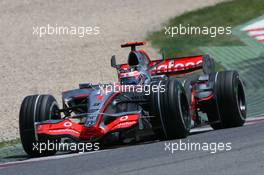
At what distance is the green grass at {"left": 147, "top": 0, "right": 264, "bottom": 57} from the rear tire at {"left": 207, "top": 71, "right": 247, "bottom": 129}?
441 inches

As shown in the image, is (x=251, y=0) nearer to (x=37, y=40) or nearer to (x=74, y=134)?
(x=37, y=40)

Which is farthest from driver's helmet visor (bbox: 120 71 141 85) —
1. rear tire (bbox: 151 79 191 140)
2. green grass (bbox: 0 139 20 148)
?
green grass (bbox: 0 139 20 148)

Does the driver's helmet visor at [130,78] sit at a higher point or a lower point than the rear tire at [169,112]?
higher

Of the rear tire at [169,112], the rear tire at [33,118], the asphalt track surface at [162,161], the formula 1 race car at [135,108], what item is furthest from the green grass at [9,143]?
the rear tire at [169,112]

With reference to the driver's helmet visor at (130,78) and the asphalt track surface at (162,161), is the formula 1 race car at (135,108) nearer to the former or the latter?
the driver's helmet visor at (130,78)

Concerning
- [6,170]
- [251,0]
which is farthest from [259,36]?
[6,170]

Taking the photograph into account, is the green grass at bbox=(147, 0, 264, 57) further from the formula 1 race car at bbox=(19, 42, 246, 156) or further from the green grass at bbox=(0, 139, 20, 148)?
the formula 1 race car at bbox=(19, 42, 246, 156)

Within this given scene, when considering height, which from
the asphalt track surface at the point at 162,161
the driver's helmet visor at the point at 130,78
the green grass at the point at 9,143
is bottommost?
the green grass at the point at 9,143

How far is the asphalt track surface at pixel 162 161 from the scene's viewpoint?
27.5 feet

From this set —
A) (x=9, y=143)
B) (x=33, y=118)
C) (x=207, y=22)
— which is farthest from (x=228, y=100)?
(x=207, y=22)

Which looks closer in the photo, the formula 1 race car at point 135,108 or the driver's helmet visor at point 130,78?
the formula 1 race car at point 135,108

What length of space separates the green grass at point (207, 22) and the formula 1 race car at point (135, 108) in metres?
11.2

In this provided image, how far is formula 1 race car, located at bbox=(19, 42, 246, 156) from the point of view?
1148cm

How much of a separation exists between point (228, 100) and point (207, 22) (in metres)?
15.5
